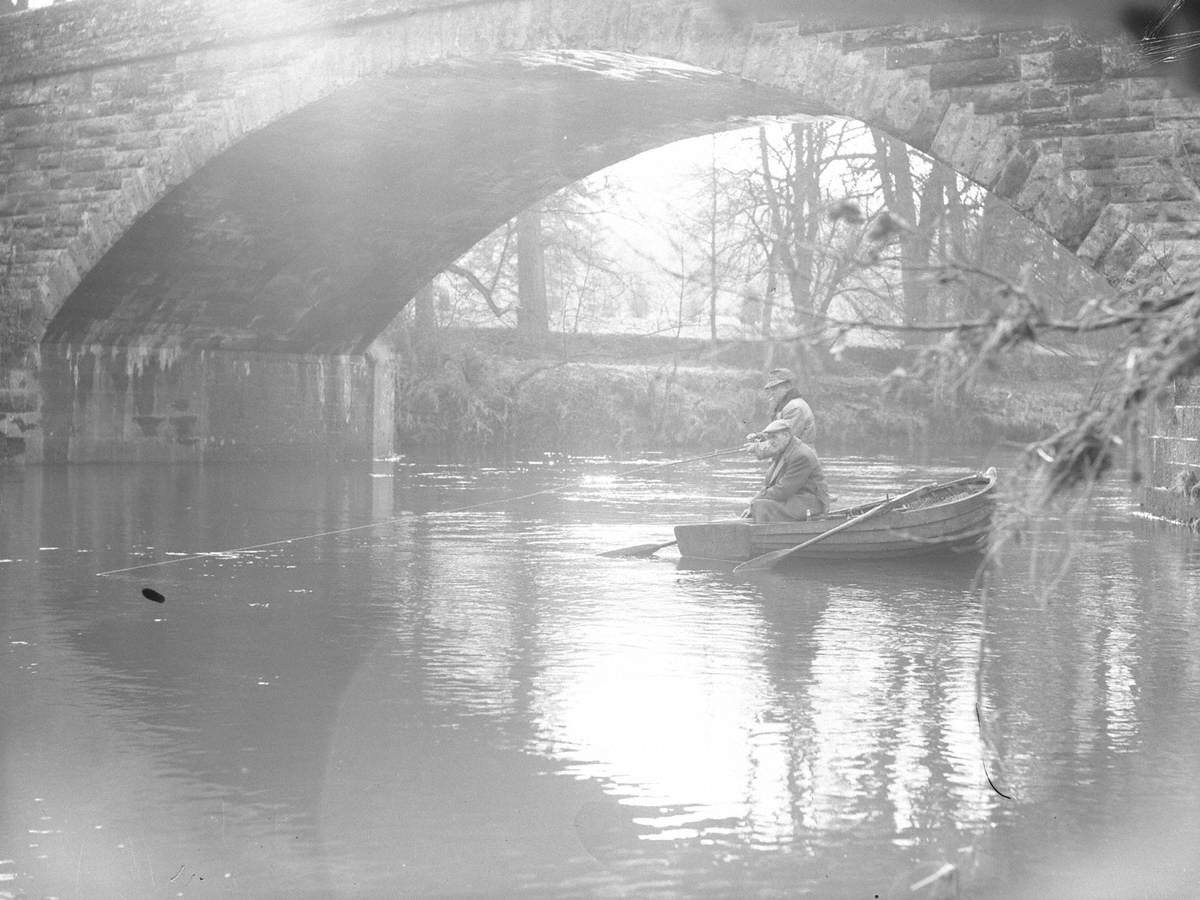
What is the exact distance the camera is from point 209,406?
2252cm

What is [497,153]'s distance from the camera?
18562 mm

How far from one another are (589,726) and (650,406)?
25048 mm

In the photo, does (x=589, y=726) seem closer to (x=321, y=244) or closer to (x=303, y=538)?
(x=303, y=538)

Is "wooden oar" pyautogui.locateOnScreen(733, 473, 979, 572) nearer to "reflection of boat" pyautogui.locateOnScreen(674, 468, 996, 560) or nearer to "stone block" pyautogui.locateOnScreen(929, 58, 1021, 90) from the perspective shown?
"reflection of boat" pyautogui.locateOnScreen(674, 468, 996, 560)

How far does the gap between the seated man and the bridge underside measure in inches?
123

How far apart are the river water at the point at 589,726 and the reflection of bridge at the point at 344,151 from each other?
3091 millimetres

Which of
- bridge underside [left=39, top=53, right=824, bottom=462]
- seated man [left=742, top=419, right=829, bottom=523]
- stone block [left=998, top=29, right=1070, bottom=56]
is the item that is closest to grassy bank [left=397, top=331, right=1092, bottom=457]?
bridge underside [left=39, top=53, right=824, bottom=462]

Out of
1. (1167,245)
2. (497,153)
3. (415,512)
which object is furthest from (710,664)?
(497,153)

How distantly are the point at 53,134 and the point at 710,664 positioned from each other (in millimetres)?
13683

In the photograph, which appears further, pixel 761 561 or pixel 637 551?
pixel 637 551

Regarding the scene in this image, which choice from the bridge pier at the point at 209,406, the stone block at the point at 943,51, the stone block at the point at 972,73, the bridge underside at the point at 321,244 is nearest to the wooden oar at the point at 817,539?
the stone block at the point at 972,73

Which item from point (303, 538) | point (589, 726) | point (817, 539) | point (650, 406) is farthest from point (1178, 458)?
point (650, 406)

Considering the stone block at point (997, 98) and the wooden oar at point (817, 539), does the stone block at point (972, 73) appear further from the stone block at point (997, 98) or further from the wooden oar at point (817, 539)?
the wooden oar at point (817, 539)

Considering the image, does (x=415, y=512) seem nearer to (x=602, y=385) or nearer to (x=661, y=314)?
(x=602, y=385)
